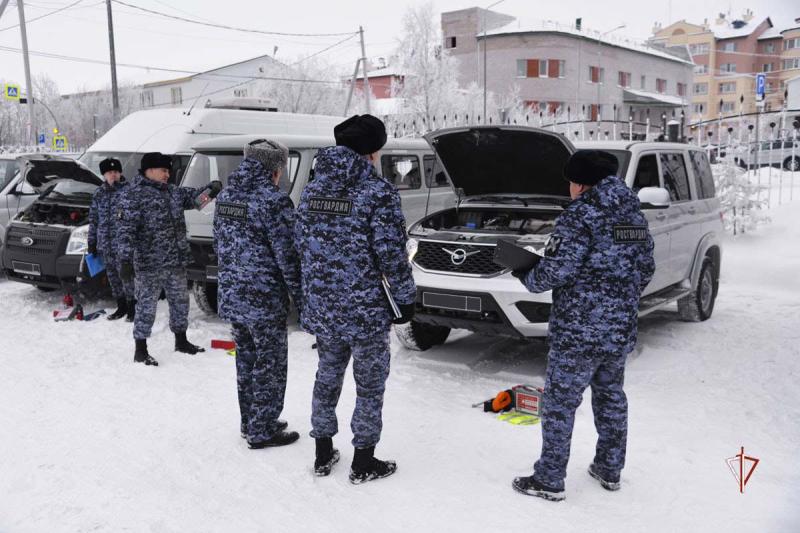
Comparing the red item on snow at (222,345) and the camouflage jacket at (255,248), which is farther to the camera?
the red item on snow at (222,345)

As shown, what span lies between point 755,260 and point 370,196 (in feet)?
29.3

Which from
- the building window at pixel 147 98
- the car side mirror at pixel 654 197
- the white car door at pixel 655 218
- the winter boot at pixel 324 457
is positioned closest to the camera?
the winter boot at pixel 324 457

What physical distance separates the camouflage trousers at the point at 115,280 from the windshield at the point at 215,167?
1.14 metres

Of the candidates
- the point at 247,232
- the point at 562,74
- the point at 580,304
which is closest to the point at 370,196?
the point at 247,232

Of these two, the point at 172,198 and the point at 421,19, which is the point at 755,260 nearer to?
the point at 172,198

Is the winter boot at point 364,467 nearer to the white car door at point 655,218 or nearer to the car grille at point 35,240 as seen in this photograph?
the white car door at point 655,218

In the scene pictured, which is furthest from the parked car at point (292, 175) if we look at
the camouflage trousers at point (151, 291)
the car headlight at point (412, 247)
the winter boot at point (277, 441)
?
the winter boot at point (277, 441)

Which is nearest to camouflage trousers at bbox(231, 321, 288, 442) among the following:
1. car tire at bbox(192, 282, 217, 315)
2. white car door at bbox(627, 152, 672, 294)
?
white car door at bbox(627, 152, 672, 294)

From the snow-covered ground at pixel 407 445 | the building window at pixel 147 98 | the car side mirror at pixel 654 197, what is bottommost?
the snow-covered ground at pixel 407 445

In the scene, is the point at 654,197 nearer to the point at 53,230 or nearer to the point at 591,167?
the point at 591,167

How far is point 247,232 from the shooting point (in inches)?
157

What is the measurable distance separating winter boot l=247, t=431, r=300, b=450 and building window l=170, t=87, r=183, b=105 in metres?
62.5

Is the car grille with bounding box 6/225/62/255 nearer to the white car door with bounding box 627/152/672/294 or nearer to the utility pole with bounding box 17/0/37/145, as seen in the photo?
the white car door with bounding box 627/152/672/294

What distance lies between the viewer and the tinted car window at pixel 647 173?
6238 millimetres
